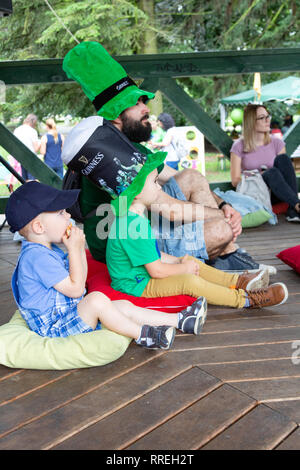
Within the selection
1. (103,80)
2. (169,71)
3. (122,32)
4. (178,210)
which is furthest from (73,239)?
(122,32)

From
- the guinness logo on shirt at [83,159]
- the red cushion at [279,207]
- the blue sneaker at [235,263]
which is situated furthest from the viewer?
the red cushion at [279,207]

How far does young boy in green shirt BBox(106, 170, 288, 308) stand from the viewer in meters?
2.26

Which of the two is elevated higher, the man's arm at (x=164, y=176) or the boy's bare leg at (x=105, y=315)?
the man's arm at (x=164, y=176)

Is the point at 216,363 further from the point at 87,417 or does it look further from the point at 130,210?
the point at 130,210

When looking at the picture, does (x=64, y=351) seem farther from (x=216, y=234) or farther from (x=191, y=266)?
(x=216, y=234)

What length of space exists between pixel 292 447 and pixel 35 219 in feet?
3.86

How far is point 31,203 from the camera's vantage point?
198cm

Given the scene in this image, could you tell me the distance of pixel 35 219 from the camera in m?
2.00

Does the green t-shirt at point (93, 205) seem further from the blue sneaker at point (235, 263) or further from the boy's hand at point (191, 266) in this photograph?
the blue sneaker at point (235, 263)

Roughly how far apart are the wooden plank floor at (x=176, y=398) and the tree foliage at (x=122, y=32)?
9638mm

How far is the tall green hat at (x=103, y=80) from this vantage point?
2.68 m

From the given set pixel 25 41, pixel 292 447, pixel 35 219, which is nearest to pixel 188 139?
pixel 25 41

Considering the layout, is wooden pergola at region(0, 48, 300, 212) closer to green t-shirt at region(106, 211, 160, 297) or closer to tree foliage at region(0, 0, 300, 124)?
green t-shirt at region(106, 211, 160, 297)

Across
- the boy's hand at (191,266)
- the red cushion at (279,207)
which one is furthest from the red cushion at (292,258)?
the red cushion at (279,207)
